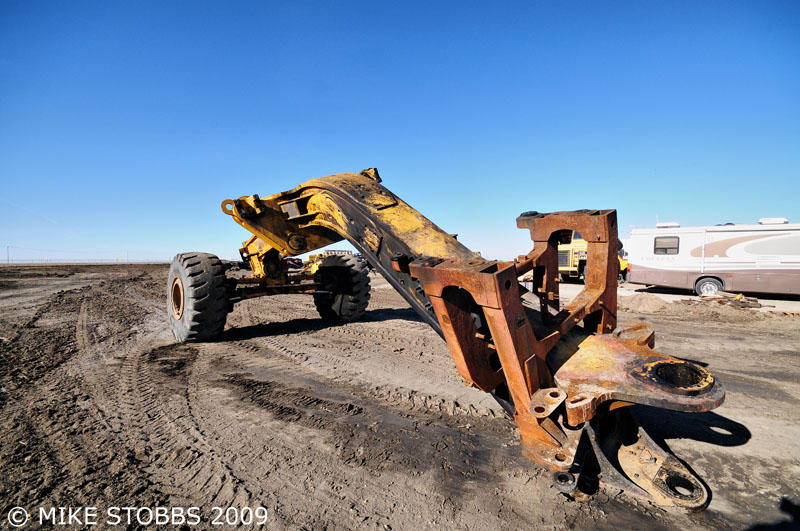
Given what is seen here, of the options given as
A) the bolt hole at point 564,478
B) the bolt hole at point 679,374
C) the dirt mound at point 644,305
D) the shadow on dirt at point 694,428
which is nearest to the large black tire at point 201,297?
the bolt hole at point 564,478

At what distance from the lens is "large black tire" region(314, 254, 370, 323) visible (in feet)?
25.3

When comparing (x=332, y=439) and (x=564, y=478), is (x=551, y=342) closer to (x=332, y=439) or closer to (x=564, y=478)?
(x=564, y=478)

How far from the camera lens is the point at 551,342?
220 cm

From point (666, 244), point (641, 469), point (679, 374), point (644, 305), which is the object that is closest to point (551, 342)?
point (679, 374)

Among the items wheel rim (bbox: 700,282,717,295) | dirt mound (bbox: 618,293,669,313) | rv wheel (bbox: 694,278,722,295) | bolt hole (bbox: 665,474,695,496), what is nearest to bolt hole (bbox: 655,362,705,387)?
bolt hole (bbox: 665,474,695,496)

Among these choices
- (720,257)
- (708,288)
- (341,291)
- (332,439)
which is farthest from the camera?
(708,288)

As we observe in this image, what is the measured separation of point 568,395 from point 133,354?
19.6ft

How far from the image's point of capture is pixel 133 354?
5.37 m

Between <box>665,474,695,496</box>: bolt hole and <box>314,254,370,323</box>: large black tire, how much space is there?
238 inches

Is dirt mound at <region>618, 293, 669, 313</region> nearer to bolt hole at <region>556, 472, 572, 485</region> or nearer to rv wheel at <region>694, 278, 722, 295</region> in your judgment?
rv wheel at <region>694, 278, 722, 295</region>

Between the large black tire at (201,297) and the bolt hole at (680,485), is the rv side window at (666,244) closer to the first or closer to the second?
the bolt hole at (680,485)

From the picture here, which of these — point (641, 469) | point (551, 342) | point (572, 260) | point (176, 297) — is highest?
point (572, 260)

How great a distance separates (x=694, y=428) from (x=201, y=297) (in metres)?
6.38

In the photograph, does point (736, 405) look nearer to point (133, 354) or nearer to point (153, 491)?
point (153, 491)
